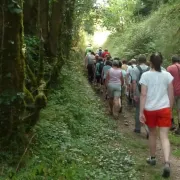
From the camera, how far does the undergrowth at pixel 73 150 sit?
17.4ft

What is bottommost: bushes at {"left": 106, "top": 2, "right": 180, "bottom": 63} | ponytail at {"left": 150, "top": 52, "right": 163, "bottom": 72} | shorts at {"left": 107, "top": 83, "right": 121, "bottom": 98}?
shorts at {"left": 107, "top": 83, "right": 121, "bottom": 98}

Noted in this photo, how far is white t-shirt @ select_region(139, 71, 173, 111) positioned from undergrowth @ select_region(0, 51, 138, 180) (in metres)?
1.17

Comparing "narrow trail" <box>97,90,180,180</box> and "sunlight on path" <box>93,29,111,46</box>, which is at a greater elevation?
"sunlight on path" <box>93,29,111,46</box>

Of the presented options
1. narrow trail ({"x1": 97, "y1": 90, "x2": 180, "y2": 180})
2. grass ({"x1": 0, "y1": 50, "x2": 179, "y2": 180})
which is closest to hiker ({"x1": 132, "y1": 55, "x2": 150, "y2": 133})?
narrow trail ({"x1": 97, "y1": 90, "x2": 180, "y2": 180})

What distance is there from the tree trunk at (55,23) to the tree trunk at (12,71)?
5845mm

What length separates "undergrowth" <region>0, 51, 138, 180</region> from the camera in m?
5.30

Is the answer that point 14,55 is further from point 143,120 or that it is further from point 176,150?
point 176,150

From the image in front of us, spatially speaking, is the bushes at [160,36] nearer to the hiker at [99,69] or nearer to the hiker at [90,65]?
the hiker at [99,69]

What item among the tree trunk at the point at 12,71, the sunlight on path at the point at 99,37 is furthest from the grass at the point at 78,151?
the sunlight on path at the point at 99,37

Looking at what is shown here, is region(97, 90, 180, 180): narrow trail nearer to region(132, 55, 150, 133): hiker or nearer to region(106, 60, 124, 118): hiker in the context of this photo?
region(106, 60, 124, 118): hiker

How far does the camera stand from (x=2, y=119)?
5441 mm

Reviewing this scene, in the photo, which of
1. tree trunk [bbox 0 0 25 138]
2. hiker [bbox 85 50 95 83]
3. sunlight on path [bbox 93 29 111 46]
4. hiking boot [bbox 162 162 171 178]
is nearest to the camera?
tree trunk [bbox 0 0 25 138]

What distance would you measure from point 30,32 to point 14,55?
5431 mm

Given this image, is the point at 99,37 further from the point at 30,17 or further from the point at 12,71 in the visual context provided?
the point at 12,71
